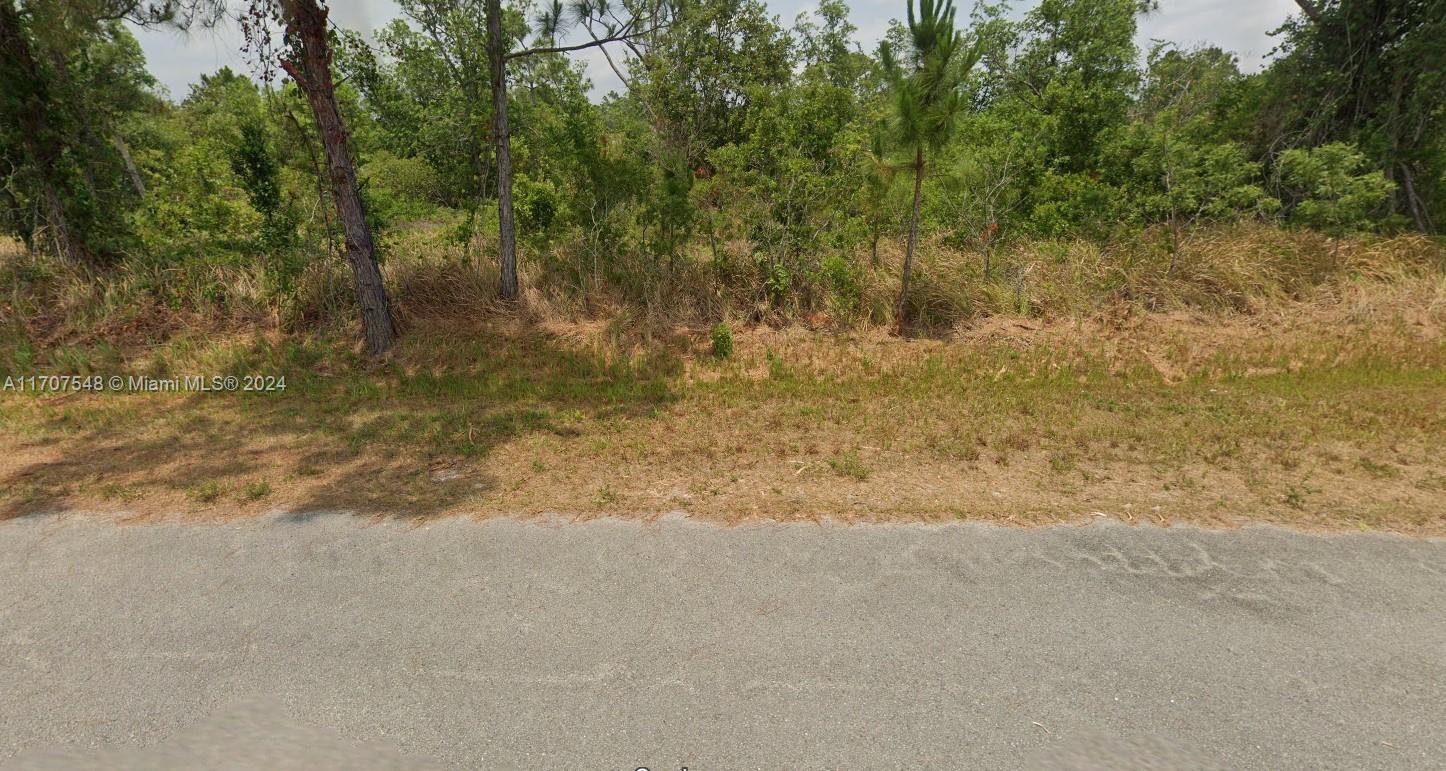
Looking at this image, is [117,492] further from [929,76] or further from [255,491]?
[929,76]

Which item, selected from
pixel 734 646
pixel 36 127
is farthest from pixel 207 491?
pixel 36 127

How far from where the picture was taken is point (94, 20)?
738cm

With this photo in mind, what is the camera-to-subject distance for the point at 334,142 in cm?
697

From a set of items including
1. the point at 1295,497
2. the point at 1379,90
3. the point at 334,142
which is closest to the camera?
the point at 1295,497

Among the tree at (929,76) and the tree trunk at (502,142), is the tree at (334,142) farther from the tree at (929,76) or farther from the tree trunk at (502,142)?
the tree at (929,76)

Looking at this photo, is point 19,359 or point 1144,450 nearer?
point 1144,450

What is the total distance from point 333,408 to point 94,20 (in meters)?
6.24

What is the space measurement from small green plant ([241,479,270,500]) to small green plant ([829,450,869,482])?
163 inches

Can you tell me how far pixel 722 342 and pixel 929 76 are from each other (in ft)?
13.1

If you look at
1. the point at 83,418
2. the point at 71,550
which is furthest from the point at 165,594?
the point at 83,418

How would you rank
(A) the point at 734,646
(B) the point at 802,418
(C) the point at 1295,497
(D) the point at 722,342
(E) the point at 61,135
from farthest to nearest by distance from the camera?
(E) the point at 61,135, (D) the point at 722,342, (B) the point at 802,418, (C) the point at 1295,497, (A) the point at 734,646

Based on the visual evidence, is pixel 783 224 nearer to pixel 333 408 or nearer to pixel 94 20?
pixel 333 408

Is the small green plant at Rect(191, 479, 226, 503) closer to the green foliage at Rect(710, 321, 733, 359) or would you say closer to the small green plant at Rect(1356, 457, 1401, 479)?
the green foliage at Rect(710, 321, 733, 359)

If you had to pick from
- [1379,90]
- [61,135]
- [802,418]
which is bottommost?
[802,418]
